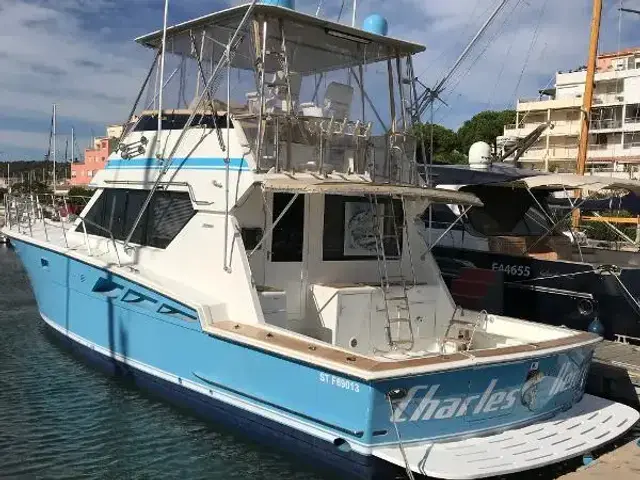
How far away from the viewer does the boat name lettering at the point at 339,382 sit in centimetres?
564

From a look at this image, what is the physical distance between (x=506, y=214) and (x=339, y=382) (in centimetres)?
891

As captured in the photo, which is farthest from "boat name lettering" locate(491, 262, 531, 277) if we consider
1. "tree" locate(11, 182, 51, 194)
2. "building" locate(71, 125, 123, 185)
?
"building" locate(71, 125, 123, 185)

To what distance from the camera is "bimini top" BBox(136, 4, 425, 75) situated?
7.55 m

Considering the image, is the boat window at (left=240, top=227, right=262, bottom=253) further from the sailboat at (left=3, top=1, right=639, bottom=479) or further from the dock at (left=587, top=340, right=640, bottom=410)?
the dock at (left=587, top=340, right=640, bottom=410)

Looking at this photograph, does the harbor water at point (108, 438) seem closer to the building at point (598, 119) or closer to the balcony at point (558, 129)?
the building at point (598, 119)

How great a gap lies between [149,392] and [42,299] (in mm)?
3501

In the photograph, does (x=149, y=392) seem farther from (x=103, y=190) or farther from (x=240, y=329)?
(x=103, y=190)

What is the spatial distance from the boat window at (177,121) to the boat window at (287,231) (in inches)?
39.6

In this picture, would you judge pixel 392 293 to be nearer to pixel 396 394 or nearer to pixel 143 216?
pixel 396 394

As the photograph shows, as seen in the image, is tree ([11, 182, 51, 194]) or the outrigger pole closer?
tree ([11, 182, 51, 194])

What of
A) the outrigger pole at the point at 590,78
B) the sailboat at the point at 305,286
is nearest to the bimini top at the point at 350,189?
the sailboat at the point at 305,286

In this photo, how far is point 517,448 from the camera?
19.2ft

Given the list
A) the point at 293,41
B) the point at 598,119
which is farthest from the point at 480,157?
the point at 598,119

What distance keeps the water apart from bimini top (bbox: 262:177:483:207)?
2.46m
